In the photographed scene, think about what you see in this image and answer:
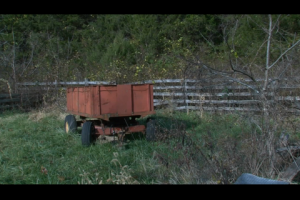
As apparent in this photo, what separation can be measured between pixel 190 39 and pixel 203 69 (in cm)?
1487

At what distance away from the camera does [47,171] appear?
503 cm

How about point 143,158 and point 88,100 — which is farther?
point 88,100

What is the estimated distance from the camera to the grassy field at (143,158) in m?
4.07

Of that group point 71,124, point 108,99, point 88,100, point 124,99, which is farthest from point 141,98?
point 71,124

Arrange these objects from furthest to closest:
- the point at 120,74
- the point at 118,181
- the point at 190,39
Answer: the point at 190,39
the point at 120,74
the point at 118,181

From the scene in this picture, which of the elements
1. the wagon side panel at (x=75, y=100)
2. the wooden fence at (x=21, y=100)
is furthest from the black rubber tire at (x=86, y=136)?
the wooden fence at (x=21, y=100)

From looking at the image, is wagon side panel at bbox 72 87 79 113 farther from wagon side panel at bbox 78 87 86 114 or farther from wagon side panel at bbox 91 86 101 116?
wagon side panel at bbox 91 86 101 116

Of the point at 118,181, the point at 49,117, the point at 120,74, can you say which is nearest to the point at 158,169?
the point at 118,181

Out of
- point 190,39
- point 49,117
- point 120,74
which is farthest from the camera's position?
point 190,39

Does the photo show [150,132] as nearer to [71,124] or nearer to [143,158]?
[143,158]

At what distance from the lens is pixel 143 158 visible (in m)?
5.48
